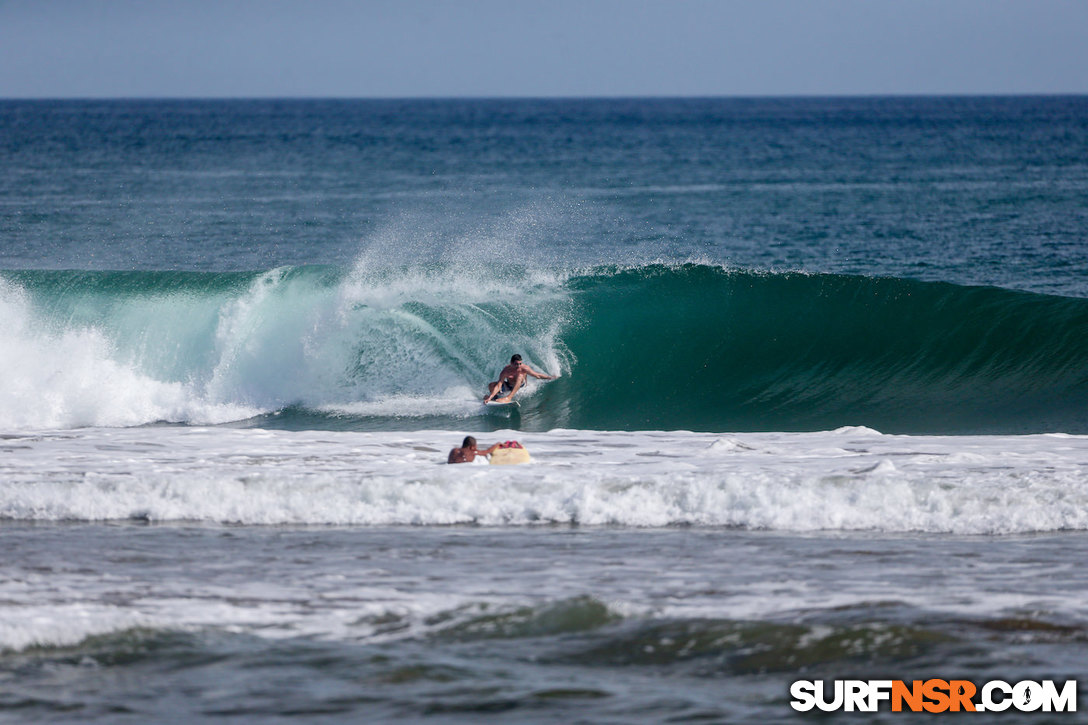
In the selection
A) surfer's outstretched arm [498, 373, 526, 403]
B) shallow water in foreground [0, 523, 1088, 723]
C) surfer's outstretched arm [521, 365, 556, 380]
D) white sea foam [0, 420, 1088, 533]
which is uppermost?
surfer's outstretched arm [521, 365, 556, 380]

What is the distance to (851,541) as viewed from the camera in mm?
8953

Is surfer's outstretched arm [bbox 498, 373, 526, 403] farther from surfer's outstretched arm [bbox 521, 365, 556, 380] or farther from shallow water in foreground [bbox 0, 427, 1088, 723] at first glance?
shallow water in foreground [bbox 0, 427, 1088, 723]

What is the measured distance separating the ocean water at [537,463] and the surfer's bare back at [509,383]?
0.28 metres

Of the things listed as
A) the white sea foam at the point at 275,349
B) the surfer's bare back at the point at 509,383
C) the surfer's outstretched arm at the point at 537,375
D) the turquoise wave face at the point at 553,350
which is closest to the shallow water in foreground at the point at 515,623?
the turquoise wave face at the point at 553,350

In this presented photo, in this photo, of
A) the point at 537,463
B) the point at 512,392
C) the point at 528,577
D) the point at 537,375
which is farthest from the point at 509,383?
the point at 528,577

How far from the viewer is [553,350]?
18000 millimetres

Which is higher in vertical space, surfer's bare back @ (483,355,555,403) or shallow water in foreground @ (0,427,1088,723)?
surfer's bare back @ (483,355,555,403)

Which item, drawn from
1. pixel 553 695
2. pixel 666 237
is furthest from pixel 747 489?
pixel 666 237

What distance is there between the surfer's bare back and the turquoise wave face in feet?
1.00

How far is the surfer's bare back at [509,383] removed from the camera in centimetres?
1591

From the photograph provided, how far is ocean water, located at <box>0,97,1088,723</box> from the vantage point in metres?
6.48

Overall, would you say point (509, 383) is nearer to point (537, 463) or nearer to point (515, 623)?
point (537, 463)

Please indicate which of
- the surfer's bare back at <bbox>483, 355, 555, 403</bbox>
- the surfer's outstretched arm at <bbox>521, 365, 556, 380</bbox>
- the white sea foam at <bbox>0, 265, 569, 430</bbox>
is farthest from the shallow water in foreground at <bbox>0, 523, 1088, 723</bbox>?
the surfer's outstretched arm at <bbox>521, 365, 556, 380</bbox>

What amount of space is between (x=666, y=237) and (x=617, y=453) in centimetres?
2020
